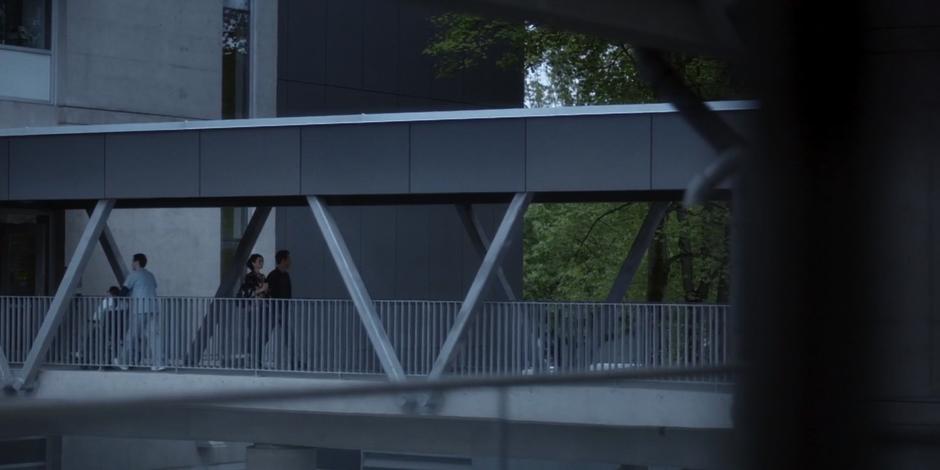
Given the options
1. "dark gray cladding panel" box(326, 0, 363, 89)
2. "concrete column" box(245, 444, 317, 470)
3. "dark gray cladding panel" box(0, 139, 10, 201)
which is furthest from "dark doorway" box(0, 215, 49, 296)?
"concrete column" box(245, 444, 317, 470)

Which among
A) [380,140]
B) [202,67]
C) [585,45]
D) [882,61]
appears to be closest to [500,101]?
[585,45]

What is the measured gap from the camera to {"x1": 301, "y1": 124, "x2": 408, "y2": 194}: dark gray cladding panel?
17.8 metres

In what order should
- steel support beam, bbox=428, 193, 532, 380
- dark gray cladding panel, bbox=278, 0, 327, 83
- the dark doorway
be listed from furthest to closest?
dark gray cladding panel, bbox=278, 0, 327, 83 < the dark doorway < steel support beam, bbox=428, 193, 532, 380

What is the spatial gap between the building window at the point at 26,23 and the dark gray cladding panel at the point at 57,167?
5370 mm

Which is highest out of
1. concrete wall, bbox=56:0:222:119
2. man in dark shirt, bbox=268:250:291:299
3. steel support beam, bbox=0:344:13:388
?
concrete wall, bbox=56:0:222:119

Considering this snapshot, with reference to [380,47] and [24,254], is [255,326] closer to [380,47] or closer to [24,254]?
[24,254]

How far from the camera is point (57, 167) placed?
65.4ft

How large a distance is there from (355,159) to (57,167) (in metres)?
4.86

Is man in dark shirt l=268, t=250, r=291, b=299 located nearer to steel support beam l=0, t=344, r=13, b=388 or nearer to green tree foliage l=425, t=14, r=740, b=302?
steel support beam l=0, t=344, r=13, b=388

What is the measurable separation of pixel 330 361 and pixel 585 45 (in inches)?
503

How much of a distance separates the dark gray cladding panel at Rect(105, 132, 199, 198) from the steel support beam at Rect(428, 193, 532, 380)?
4376 millimetres

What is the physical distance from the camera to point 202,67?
1095 inches

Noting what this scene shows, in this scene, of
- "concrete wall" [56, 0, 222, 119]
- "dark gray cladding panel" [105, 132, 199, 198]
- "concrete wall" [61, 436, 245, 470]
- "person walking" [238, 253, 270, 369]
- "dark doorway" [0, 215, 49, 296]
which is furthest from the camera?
"concrete wall" [56, 0, 222, 119]

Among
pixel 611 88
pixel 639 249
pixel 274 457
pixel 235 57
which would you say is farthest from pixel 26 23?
pixel 274 457
